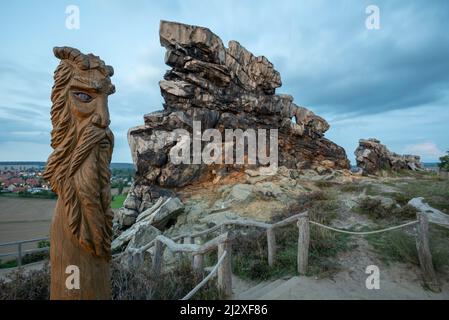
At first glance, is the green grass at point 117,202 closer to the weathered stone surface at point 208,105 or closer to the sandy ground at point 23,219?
the sandy ground at point 23,219

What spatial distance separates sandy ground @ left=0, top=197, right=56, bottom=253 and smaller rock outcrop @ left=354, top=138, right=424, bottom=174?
28.7m

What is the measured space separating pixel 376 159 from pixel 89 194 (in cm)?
2842

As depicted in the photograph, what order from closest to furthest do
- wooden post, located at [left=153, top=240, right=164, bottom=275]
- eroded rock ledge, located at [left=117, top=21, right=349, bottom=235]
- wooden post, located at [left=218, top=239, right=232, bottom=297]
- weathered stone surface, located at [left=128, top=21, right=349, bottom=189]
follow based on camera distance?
wooden post, located at [left=218, top=239, right=232, bottom=297] < wooden post, located at [left=153, top=240, right=164, bottom=275] < eroded rock ledge, located at [left=117, top=21, right=349, bottom=235] < weathered stone surface, located at [left=128, top=21, right=349, bottom=189]

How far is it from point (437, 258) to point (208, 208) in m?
10.3

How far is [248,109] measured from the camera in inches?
865

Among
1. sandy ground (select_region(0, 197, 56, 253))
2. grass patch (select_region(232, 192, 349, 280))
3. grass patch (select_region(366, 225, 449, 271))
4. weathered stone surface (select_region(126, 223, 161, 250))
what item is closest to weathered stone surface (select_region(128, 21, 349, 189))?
weathered stone surface (select_region(126, 223, 161, 250))

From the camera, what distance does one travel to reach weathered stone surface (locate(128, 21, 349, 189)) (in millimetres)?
17500

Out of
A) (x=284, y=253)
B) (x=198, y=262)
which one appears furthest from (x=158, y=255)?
(x=284, y=253)

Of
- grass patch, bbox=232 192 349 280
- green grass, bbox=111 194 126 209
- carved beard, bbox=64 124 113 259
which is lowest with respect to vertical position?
green grass, bbox=111 194 126 209

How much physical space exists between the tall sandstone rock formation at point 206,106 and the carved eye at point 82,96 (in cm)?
1440

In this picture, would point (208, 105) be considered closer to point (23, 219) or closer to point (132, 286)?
point (132, 286)

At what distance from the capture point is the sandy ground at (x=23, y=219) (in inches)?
1067

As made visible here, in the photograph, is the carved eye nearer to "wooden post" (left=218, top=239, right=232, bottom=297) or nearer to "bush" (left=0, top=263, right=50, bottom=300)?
"wooden post" (left=218, top=239, right=232, bottom=297)
